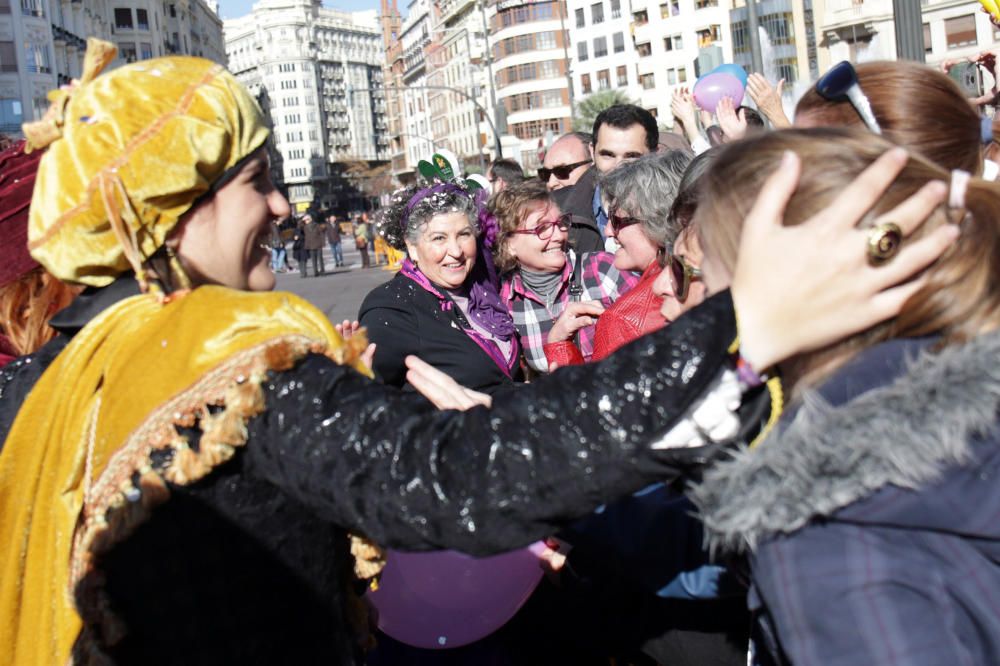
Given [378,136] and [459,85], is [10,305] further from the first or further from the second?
[378,136]

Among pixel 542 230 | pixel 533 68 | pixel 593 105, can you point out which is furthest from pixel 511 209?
pixel 533 68

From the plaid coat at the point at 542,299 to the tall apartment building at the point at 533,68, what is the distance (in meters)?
84.8

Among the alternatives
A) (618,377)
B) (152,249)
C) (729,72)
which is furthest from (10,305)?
(729,72)

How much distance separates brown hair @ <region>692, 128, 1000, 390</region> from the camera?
141 centimetres

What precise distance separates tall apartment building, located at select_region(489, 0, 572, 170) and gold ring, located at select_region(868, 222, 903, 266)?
88794 mm

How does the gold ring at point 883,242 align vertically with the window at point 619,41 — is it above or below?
below

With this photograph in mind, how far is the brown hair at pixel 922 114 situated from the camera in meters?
2.07

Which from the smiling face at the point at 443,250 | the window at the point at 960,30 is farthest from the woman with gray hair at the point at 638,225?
the window at the point at 960,30

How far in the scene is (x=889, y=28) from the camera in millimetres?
49219

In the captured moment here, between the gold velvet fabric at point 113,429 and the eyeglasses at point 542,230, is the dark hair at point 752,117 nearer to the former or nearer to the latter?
the eyeglasses at point 542,230

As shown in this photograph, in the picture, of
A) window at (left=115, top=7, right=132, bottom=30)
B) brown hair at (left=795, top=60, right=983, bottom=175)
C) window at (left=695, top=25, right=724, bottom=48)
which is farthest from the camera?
window at (left=115, top=7, right=132, bottom=30)

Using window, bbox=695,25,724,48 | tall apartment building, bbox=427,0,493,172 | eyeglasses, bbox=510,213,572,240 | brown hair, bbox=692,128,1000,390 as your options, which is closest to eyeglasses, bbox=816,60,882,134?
brown hair, bbox=692,128,1000,390

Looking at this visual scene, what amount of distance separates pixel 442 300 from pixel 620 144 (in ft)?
7.74

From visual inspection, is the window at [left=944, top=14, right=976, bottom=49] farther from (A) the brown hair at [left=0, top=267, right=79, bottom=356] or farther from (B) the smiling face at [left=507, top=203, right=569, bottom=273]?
(A) the brown hair at [left=0, top=267, right=79, bottom=356]
